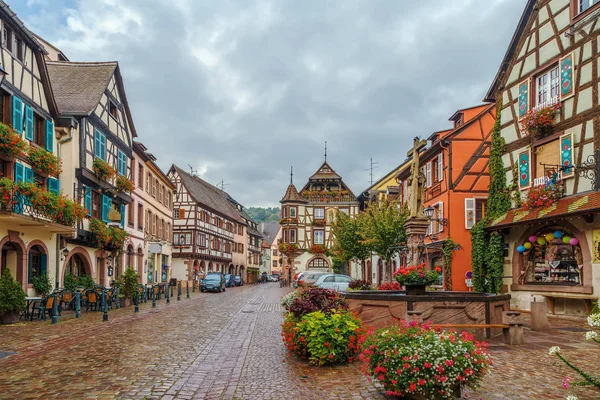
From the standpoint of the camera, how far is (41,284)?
19312 millimetres

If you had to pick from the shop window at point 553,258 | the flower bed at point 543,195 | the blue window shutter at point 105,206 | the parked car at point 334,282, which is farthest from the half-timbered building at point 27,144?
the shop window at point 553,258

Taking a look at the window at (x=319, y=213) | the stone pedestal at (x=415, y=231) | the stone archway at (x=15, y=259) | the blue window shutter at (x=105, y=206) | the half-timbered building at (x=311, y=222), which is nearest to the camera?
the stone pedestal at (x=415, y=231)

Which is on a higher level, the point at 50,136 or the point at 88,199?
the point at 50,136

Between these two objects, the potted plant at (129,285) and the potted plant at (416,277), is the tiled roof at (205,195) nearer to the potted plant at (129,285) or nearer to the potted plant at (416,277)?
the potted plant at (129,285)

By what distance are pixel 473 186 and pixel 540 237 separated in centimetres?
756

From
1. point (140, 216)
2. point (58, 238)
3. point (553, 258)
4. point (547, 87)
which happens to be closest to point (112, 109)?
point (58, 238)

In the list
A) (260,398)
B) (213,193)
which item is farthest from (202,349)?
(213,193)

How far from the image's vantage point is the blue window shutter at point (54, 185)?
20.5 m

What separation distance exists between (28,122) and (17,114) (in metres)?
0.80

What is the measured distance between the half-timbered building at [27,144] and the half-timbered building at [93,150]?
3.94ft

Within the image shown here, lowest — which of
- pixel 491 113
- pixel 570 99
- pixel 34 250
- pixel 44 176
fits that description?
pixel 34 250

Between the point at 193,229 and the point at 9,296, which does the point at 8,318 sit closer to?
the point at 9,296

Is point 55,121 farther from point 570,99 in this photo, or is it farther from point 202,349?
point 570,99

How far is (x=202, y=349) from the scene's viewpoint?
413 inches
